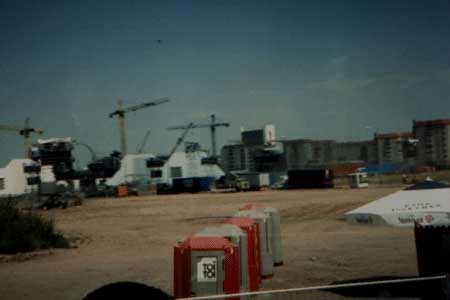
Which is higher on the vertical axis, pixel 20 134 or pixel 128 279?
pixel 20 134

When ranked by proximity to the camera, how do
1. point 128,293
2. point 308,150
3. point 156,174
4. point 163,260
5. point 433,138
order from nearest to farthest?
point 128,293 < point 163,260 < point 156,174 < point 433,138 < point 308,150

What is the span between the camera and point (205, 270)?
6695mm

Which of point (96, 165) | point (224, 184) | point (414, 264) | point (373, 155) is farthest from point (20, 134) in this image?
point (414, 264)

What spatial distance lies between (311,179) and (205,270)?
56043 millimetres

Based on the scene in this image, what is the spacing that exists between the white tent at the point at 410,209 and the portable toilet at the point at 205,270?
2.20 meters

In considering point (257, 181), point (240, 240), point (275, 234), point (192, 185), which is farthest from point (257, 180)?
point (240, 240)

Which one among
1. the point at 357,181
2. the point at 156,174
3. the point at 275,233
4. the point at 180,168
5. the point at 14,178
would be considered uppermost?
the point at 180,168

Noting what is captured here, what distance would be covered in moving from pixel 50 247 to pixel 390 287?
14.2 metres

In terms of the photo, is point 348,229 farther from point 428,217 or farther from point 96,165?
point 96,165

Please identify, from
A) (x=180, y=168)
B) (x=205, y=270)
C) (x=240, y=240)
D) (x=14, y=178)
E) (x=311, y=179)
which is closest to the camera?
(x=205, y=270)

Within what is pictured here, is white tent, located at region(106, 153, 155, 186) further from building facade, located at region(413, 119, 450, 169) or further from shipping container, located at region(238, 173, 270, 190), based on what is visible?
building facade, located at region(413, 119, 450, 169)

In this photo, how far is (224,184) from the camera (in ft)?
272

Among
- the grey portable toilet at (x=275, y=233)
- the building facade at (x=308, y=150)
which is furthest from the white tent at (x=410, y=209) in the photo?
the building facade at (x=308, y=150)

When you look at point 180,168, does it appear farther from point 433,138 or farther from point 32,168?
point 433,138
